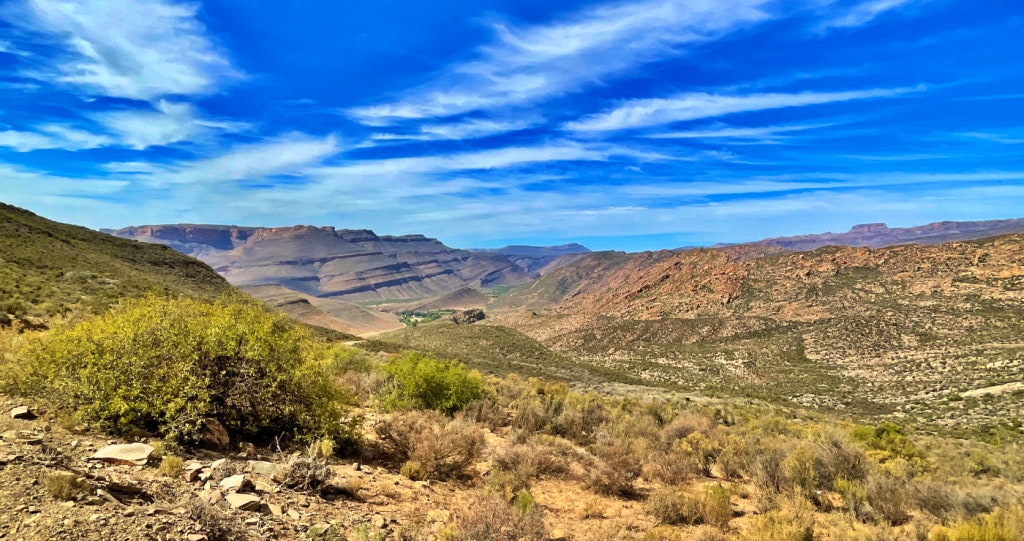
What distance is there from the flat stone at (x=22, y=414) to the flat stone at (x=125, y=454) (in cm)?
228

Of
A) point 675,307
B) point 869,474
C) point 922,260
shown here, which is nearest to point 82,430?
point 869,474

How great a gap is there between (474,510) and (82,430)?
22.2 ft

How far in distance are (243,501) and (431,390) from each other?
340 inches

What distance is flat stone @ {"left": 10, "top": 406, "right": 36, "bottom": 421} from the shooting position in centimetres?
797

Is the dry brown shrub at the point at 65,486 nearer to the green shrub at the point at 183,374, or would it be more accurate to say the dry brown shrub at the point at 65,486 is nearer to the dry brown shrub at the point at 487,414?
the green shrub at the point at 183,374

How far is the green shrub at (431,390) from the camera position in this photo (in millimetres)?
14355

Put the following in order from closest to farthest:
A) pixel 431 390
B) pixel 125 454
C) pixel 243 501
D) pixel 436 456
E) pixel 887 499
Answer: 1. pixel 243 501
2. pixel 125 454
3. pixel 887 499
4. pixel 436 456
5. pixel 431 390

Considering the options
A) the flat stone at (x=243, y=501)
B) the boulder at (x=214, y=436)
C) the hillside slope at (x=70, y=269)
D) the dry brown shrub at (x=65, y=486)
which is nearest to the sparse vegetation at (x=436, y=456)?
the dry brown shrub at (x=65, y=486)

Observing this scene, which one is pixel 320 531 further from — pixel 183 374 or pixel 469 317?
pixel 469 317

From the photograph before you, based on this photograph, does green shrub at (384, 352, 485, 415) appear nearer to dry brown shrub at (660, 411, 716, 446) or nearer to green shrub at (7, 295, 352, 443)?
green shrub at (7, 295, 352, 443)

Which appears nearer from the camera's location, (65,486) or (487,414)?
(65,486)

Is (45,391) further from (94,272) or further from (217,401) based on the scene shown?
(94,272)

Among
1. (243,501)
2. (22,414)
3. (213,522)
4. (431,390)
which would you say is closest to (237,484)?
(243,501)

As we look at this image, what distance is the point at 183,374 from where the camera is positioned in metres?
8.33
